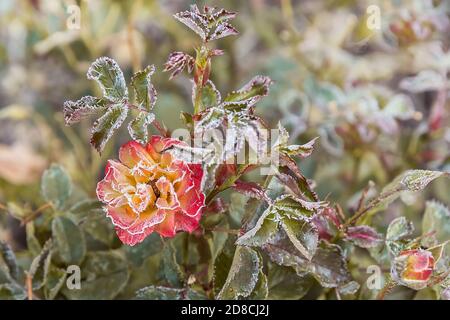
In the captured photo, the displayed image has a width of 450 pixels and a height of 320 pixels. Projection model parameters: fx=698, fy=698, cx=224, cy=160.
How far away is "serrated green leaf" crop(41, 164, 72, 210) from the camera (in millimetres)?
616

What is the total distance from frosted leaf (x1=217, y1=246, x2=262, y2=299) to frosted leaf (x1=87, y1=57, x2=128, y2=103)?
0.14 metres

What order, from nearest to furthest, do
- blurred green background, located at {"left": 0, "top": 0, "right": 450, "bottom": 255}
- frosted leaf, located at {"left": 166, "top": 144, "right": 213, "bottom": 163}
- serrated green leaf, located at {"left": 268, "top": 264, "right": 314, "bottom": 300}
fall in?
frosted leaf, located at {"left": 166, "top": 144, "right": 213, "bottom": 163}
serrated green leaf, located at {"left": 268, "top": 264, "right": 314, "bottom": 300}
blurred green background, located at {"left": 0, "top": 0, "right": 450, "bottom": 255}

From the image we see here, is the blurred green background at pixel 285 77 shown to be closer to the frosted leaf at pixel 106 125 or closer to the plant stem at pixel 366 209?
the plant stem at pixel 366 209

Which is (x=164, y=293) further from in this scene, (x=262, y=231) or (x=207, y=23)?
(x=207, y=23)

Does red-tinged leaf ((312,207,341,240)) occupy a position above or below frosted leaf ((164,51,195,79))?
below

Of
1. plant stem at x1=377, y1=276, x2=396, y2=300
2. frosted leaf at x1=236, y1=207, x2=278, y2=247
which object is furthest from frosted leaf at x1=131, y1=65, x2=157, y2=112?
plant stem at x1=377, y1=276, x2=396, y2=300

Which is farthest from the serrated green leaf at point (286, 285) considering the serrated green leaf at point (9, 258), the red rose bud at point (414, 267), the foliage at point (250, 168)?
the serrated green leaf at point (9, 258)

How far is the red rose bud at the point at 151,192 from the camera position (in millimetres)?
466

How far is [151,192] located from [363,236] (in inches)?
6.8

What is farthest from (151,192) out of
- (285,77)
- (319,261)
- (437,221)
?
(285,77)

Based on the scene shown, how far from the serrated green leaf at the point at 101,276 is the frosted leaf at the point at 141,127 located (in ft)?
0.58

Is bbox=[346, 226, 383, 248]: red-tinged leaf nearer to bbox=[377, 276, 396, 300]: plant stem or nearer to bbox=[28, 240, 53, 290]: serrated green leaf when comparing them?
bbox=[377, 276, 396, 300]: plant stem
